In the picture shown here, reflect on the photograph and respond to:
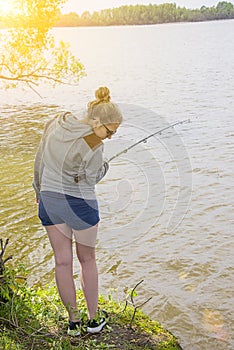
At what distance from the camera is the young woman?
337 cm

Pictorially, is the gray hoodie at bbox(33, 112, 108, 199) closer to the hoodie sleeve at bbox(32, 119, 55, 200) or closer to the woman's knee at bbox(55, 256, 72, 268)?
the hoodie sleeve at bbox(32, 119, 55, 200)

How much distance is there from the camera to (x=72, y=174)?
11.2 feet

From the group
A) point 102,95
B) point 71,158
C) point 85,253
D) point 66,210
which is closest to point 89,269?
Answer: point 85,253

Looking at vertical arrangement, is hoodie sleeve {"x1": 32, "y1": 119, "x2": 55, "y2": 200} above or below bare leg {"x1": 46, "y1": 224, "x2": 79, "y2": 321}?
above

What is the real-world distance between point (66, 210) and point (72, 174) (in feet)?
0.82

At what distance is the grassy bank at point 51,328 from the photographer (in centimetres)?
347

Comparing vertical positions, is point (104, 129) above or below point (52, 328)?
above

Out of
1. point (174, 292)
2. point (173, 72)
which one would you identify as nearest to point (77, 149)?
point (174, 292)

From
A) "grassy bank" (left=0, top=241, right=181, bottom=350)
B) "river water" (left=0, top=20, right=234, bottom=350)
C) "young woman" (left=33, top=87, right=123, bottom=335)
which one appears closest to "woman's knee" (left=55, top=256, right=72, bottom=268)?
"young woman" (left=33, top=87, right=123, bottom=335)

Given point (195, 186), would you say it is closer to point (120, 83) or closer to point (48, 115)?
point (48, 115)

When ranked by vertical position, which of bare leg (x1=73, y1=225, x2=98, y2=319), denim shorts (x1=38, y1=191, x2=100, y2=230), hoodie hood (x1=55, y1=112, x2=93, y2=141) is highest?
hoodie hood (x1=55, y1=112, x2=93, y2=141)

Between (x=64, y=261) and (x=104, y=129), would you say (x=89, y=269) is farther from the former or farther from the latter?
(x=104, y=129)

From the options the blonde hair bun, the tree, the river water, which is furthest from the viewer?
the tree

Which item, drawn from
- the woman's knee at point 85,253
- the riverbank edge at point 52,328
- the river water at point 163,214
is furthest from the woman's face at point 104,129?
the riverbank edge at point 52,328
